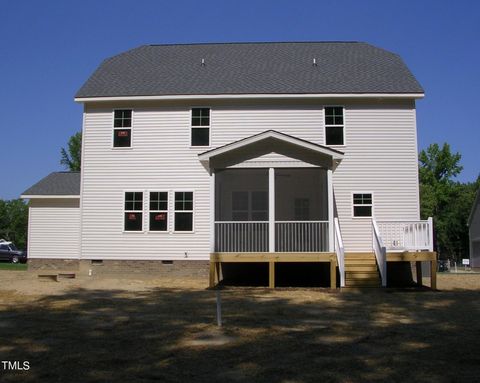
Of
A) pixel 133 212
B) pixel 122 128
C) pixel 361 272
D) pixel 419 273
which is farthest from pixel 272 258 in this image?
pixel 122 128

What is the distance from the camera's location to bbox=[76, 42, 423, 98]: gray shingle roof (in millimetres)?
20703

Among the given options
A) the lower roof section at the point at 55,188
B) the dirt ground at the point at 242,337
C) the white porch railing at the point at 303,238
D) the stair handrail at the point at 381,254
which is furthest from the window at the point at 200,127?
the dirt ground at the point at 242,337

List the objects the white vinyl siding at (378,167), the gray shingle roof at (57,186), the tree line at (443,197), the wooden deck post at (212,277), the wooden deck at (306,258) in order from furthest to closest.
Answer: the tree line at (443,197), the gray shingle roof at (57,186), the white vinyl siding at (378,167), the wooden deck post at (212,277), the wooden deck at (306,258)

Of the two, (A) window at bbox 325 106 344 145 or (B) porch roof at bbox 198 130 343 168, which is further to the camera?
(A) window at bbox 325 106 344 145

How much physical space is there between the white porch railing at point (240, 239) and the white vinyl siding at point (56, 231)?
8.07 metres

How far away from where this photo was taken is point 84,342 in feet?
28.6

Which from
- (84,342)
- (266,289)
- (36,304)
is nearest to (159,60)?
(266,289)

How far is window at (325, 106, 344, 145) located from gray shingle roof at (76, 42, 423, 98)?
2.46ft

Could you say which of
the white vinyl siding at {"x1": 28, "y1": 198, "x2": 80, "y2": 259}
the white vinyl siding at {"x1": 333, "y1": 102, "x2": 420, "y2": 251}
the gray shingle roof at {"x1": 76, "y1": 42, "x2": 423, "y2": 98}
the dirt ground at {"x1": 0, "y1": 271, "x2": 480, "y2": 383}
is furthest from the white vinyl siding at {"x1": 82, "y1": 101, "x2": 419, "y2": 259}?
the dirt ground at {"x1": 0, "y1": 271, "x2": 480, "y2": 383}

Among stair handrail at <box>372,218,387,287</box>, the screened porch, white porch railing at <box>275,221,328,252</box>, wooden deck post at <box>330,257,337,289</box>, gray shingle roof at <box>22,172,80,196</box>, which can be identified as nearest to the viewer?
stair handrail at <box>372,218,387,287</box>

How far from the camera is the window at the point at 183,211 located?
20203 mm

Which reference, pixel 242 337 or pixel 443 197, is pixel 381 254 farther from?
pixel 443 197

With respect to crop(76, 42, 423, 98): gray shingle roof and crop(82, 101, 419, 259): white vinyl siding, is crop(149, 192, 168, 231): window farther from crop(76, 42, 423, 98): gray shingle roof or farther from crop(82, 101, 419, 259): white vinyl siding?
crop(76, 42, 423, 98): gray shingle roof

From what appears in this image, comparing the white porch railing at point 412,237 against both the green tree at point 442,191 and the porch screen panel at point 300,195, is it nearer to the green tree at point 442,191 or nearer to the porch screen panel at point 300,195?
the porch screen panel at point 300,195
